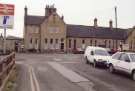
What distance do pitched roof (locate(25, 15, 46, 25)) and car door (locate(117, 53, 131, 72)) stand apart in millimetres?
62385

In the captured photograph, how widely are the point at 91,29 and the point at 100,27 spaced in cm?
387

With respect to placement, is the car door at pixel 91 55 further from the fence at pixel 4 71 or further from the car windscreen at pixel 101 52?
the fence at pixel 4 71

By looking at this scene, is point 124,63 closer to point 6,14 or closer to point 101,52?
point 6,14

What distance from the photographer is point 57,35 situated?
274 feet

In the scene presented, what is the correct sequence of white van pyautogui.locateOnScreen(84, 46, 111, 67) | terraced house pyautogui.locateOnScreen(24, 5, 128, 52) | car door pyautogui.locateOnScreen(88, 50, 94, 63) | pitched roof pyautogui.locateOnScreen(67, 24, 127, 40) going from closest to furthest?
white van pyautogui.locateOnScreen(84, 46, 111, 67), car door pyautogui.locateOnScreen(88, 50, 94, 63), terraced house pyautogui.locateOnScreen(24, 5, 128, 52), pitched roof pyautogui.locateOnScreen(67, 24, 127, 40)

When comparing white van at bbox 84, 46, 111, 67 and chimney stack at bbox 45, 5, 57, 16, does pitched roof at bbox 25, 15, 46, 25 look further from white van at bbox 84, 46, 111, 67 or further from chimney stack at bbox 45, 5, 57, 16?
white van at bbox 84, 46, 111, 67

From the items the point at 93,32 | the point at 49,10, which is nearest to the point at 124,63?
the point at 49,10

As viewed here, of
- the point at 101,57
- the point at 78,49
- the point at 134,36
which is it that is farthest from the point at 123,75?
the point at 134,36

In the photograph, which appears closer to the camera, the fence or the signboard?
the fence

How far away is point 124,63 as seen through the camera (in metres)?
21.2

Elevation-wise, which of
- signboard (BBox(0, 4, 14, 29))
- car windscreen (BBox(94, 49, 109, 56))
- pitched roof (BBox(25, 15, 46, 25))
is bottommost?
car windscreen (BBox(94, 49, 109, 56))

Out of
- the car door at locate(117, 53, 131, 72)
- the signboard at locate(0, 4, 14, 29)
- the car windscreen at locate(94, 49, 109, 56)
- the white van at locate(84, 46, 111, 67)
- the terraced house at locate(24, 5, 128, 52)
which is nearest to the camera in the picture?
the signboard at locate(0, 4, 14, 29)

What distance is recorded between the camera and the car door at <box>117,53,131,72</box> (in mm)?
20534

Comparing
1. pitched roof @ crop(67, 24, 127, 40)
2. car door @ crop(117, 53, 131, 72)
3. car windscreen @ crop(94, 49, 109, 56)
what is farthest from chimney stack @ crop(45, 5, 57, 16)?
car door @ crop(117, 53, 131, 72)
